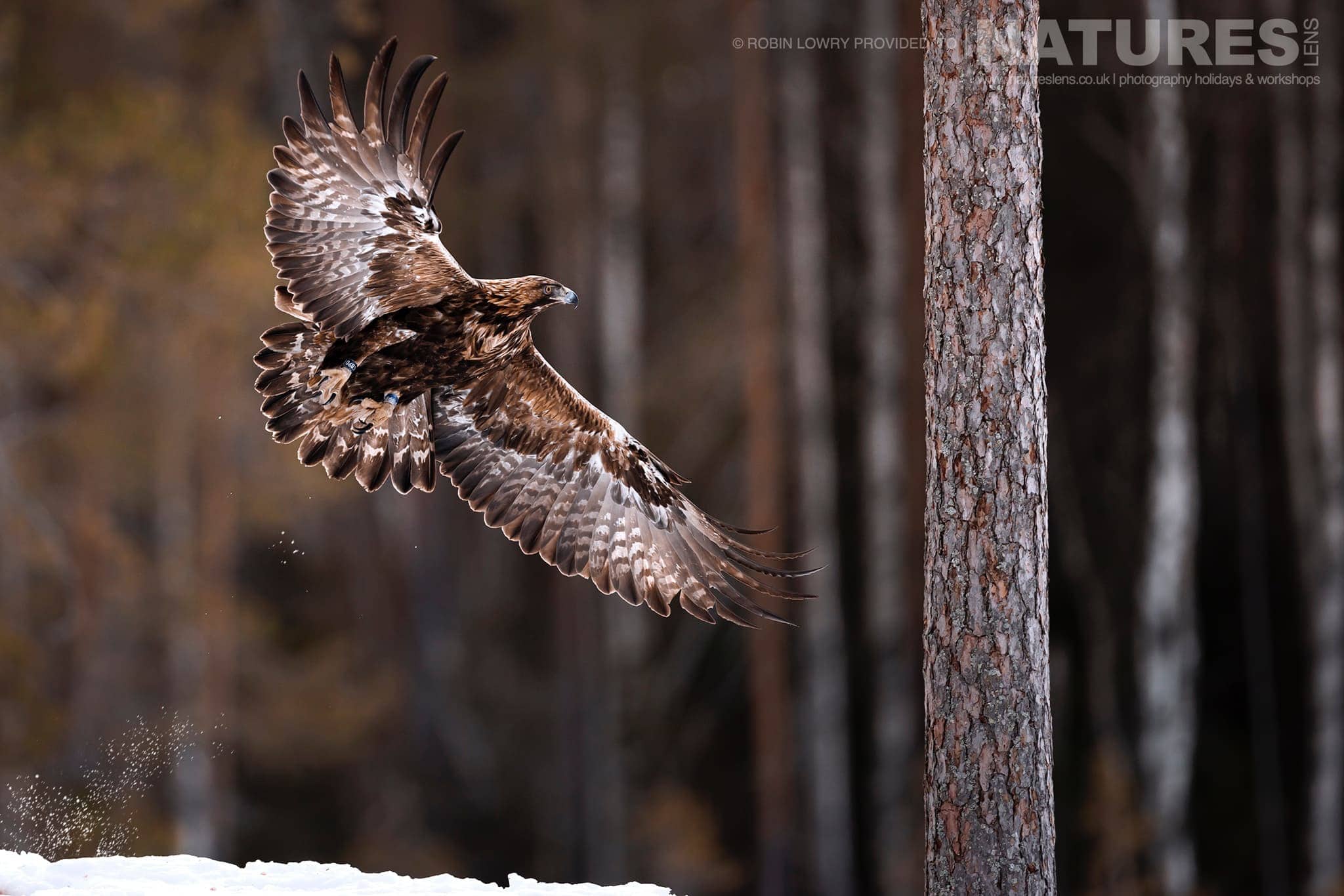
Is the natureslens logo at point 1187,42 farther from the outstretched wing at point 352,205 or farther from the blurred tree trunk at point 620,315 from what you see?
the outstretched wing at point 352,205

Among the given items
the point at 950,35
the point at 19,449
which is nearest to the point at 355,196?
the point at 950,35

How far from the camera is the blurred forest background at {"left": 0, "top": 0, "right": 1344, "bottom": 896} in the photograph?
450 inches

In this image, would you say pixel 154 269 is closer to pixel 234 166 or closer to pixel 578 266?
pixel 234 166

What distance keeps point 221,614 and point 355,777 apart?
3.54 meters

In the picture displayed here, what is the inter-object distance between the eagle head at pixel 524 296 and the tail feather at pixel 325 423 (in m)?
0.75

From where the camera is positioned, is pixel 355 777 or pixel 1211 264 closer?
pixel 1211 264

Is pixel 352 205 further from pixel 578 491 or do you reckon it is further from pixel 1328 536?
pixel 1328 536

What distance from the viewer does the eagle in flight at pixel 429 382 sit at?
5719mm

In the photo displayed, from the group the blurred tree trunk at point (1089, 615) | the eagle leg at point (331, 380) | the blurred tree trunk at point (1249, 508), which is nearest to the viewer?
the eagle leg at point (331, 380)

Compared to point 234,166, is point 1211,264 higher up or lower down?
lower down

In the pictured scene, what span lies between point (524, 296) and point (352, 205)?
0.77m

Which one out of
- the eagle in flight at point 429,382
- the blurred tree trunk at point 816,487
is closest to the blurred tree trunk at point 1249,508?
the blurred tree trunk at point 816,487

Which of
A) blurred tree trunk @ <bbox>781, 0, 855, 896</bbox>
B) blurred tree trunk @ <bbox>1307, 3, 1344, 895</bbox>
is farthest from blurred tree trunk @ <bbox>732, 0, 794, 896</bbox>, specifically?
blurred tree trunk @ <bbox>1307, 3, 1344, 895</bbox>

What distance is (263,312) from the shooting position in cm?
1252
